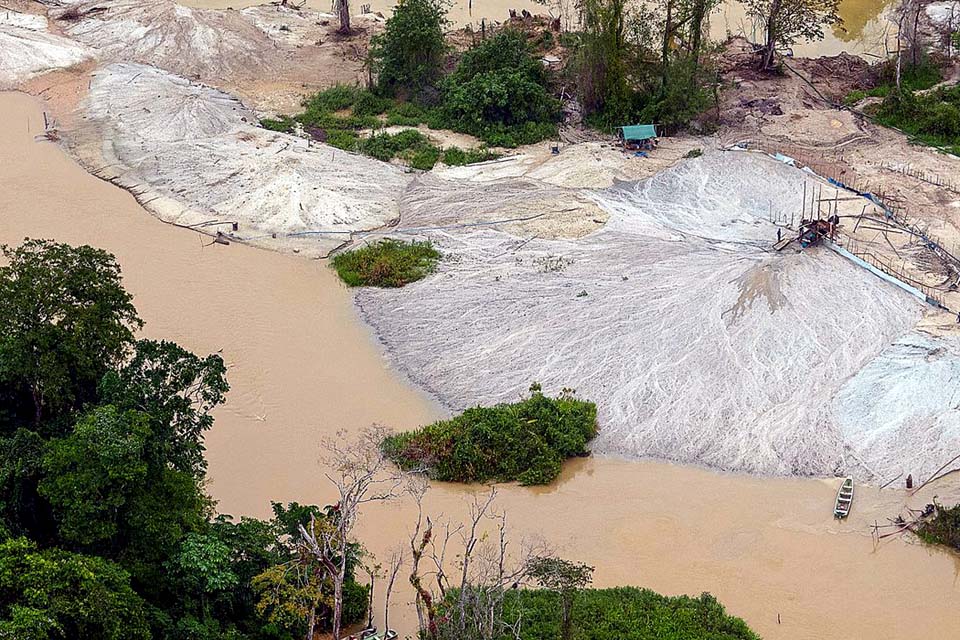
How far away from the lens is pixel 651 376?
20406 millimetres

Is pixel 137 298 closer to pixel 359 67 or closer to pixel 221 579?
pixel 221 579

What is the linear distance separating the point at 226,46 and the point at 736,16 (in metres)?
16.8

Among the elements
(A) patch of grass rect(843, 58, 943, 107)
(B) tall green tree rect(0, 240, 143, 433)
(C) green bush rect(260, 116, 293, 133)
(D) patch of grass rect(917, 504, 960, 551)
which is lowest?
(D) patch of grass rect(917, 504, 960, 551)

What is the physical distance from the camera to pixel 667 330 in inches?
837

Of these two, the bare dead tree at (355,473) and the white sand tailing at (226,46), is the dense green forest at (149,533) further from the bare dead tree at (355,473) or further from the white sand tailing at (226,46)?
the white sand tailing at (226,46)

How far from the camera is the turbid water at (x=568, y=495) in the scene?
16531 mm

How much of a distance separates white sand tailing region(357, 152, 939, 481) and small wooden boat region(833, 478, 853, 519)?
0.52 m

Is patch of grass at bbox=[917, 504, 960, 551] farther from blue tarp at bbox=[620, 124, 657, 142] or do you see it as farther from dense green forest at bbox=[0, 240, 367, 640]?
blue tarp at bbox=[620, 124, 657, 142]

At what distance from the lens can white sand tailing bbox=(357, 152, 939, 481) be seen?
1942cm

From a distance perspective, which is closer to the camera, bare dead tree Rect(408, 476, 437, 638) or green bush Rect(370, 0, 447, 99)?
bare dead tree Rect(408, 476, 437, 638)

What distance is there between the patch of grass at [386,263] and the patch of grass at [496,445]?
5.11m

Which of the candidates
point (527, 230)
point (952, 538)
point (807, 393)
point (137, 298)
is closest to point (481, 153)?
point (527, 230)

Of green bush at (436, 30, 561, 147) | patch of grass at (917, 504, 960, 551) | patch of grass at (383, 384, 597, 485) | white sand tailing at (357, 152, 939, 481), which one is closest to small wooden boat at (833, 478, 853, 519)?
white sand tailing at (357, 152, 939, 481)

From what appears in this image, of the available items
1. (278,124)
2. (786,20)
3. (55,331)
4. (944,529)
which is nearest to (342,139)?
(278,124)
